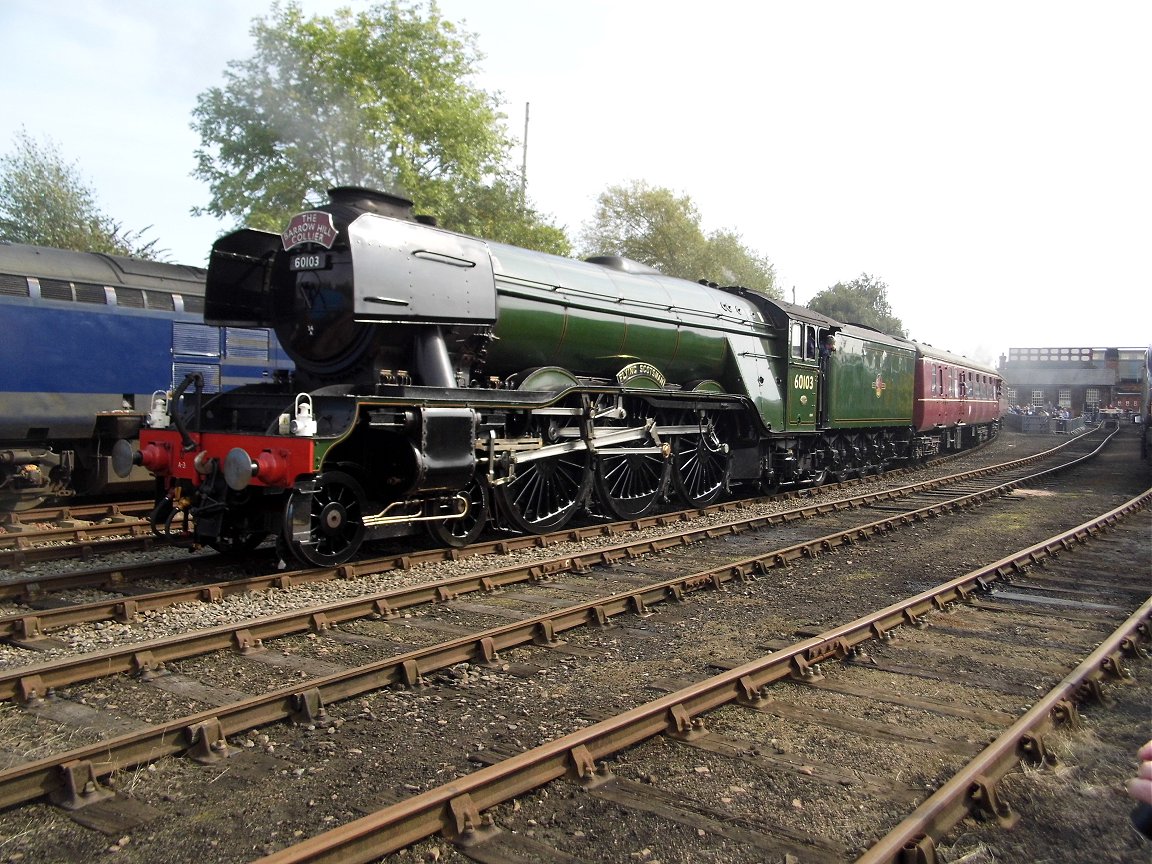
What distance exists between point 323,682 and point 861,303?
61.7 metres

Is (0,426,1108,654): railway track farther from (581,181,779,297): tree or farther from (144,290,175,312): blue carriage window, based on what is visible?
(581,181,779,297): tree

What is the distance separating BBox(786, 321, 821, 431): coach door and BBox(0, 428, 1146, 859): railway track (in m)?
7.76

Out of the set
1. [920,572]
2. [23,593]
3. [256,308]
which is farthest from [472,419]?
[920,572]

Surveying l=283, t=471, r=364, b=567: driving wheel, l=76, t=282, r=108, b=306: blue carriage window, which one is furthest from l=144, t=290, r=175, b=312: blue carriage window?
l=283, t=471, r=364, b=567: driving wheel

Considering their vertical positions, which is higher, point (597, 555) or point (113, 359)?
point (113, 359)

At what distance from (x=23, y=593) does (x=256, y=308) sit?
342cm

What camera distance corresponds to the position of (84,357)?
1158cm

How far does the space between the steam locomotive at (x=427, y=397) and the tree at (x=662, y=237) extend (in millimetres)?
32162

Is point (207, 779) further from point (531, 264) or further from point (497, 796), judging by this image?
point (531, 264)

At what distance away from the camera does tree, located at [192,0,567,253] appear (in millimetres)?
22250

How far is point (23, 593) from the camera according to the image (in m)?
Result: 6.73

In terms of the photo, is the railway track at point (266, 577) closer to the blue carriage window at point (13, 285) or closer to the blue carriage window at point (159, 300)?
the blue carriage window at point (13, 285)

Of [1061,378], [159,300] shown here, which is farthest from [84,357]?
[1061,378]

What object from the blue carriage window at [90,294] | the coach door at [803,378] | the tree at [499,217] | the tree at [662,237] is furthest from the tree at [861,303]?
the blue carriage window at [90,294]
